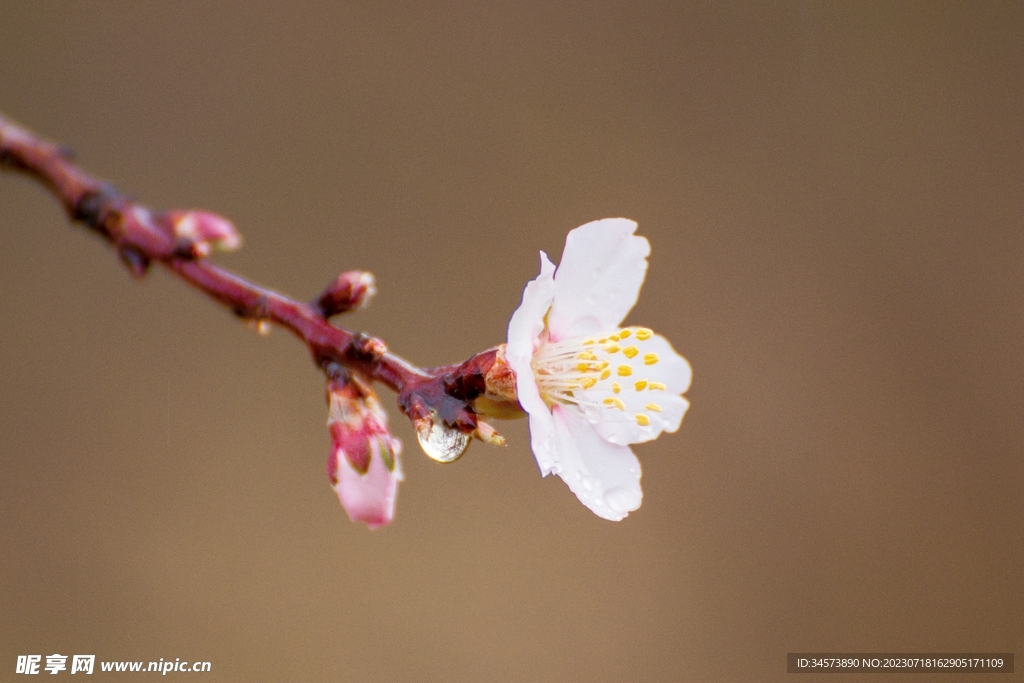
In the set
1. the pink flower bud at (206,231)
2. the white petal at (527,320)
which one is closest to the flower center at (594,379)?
the white petal at (527,320)

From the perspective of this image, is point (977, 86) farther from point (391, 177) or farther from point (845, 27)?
point (391, 177)

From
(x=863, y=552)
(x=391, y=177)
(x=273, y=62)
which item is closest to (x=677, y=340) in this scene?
(x=863, y=552)

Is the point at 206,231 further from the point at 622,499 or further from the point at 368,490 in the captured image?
the point at 622,499

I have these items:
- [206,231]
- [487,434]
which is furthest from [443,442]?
[206,231]

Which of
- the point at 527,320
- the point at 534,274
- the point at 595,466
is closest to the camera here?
the point at 527,320

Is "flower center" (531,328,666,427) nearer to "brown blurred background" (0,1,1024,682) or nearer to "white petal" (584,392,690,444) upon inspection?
"white petal" (584,392,690,444)
